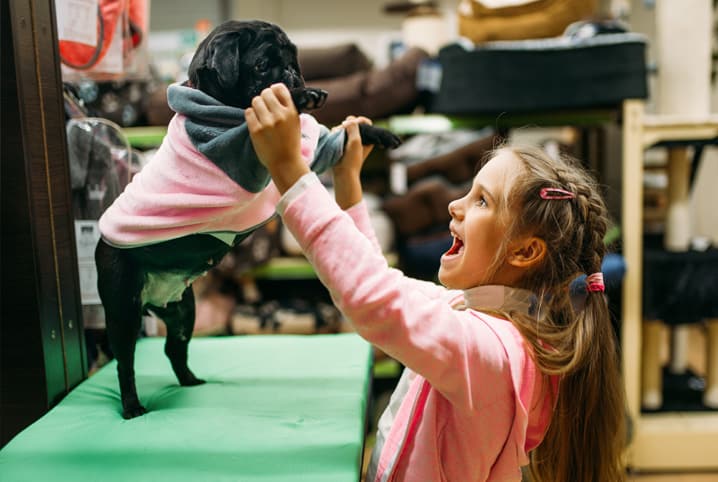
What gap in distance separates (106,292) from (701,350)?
2.78 meters

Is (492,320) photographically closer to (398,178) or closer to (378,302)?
(378,302)

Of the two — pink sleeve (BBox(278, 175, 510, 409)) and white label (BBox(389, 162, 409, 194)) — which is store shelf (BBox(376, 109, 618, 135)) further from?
pink sleeve (BBox(278, 175, 510, 409))

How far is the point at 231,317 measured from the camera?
2.00 meters

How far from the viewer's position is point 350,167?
2.73 feet

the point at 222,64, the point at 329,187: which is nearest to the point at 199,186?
the point at 222,64

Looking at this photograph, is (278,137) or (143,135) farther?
(143,135)

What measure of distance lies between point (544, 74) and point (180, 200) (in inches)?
51.2

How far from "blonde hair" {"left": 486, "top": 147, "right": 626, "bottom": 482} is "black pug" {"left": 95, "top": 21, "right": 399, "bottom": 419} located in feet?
0.77

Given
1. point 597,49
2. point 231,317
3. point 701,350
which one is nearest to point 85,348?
point 231,317

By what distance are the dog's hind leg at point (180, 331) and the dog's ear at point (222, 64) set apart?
28 cm

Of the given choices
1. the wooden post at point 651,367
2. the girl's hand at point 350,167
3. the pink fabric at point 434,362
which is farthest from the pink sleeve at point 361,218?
the wooden post at point 651,367

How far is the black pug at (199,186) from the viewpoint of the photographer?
0.67m

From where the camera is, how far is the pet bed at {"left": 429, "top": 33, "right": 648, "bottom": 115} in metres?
1.70

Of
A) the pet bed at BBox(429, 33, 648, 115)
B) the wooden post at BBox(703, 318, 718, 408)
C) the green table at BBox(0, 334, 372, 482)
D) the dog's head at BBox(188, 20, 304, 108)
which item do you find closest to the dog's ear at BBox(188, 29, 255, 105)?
the dog's head at BBox(188, 20, 304, 108)
